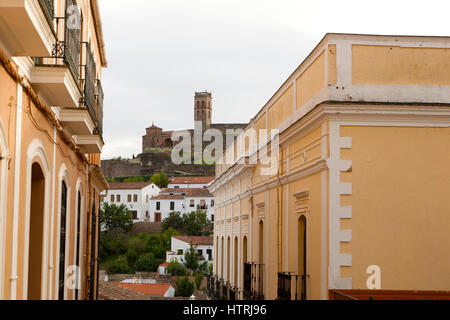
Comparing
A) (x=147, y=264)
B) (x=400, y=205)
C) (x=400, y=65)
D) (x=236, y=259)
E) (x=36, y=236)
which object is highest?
(x=400, y=65)

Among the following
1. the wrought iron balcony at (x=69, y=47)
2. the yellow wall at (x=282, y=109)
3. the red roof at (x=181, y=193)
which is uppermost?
the red roof at (x=181, y=193)

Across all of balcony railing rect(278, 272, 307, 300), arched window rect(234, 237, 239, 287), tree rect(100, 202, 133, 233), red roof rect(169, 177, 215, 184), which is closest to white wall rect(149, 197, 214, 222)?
tree rect(100, 202, 133, 233)

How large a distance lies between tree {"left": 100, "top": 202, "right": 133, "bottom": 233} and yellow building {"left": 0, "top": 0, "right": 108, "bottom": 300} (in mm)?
64728

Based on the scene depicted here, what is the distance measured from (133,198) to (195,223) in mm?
12902

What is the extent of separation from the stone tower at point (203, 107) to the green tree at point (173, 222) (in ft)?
127

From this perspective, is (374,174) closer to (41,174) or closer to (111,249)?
(41,174)

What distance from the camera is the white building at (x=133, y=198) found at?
279 ft

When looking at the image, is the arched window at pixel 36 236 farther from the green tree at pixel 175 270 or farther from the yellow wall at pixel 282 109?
the green tree at pixel 175 270

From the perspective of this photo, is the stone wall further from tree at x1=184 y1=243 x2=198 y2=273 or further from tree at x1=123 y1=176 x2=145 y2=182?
tree at x1=184 y1=243 x2=198 y2=273

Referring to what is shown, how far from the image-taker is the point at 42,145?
707 cm

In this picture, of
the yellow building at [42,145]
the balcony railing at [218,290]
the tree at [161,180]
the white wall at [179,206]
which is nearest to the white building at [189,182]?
the tree at [161,180]

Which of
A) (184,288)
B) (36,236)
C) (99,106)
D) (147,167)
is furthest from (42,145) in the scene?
(147,167)

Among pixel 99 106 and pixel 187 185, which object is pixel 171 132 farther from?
pixel 99 106
